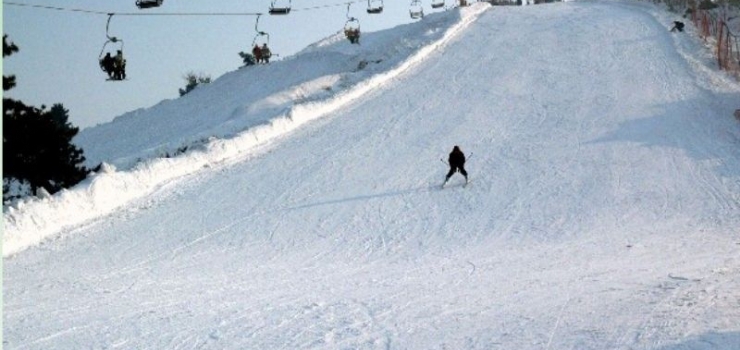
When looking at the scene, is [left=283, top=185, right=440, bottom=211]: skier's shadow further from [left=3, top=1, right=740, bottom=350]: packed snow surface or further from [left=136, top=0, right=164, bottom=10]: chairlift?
[left=136, top=0, right=164, bottom=10]: chairlift

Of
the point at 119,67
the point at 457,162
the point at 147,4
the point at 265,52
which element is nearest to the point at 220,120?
the point at 265,52

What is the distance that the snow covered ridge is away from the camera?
18.1m

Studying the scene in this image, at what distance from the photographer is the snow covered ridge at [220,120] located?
714 inches

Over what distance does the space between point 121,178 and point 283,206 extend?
15.6 ft

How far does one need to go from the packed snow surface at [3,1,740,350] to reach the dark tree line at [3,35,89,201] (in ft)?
12.6

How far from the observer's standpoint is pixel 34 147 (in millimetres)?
25922

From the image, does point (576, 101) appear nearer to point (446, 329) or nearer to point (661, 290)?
point (661, 290)

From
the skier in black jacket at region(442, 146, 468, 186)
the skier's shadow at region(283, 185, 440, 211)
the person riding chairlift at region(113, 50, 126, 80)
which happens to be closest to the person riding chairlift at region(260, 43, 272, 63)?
the person riding chairlift at region(113, 50, 126, 80)

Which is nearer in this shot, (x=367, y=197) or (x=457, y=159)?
(x=367, y=197)

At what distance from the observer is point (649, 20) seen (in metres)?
41.3

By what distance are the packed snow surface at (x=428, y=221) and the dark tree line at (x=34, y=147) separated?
3.84 m

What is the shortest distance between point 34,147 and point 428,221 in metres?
15.6

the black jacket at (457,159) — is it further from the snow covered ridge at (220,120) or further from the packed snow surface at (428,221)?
the snow covered ridge at (220,120)

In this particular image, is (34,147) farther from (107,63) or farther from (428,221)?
(428,221)
